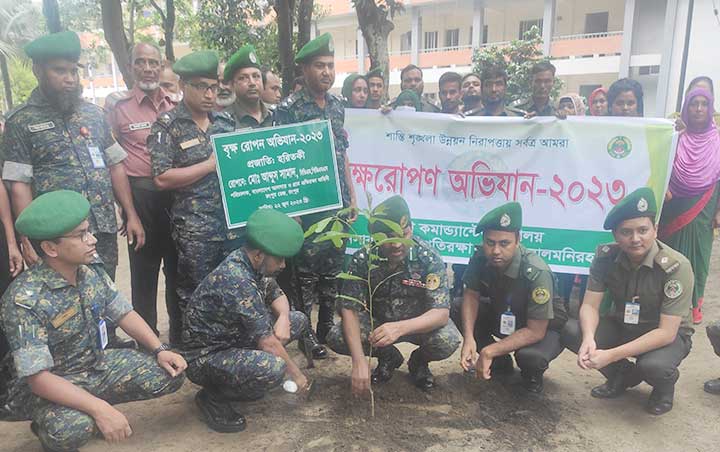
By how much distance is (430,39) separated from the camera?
89.3 feet

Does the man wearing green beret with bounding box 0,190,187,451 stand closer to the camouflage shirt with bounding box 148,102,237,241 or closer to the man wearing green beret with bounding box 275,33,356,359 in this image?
the camouflage shirt with bounding box 148,102,237,241

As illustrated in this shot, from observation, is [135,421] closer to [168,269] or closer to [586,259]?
[168,269]

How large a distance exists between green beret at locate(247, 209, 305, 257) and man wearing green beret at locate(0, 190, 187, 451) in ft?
2.25

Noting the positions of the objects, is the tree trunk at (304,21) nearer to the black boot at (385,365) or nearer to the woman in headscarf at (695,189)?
the woman in headscarf at (695,189)

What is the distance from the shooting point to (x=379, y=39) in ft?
23.9

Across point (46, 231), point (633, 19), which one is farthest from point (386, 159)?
point (633, 19)

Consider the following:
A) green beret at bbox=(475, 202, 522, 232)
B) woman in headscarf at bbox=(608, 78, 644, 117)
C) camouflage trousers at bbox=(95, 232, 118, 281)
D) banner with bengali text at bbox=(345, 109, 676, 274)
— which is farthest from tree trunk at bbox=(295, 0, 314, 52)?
green beret at bbox=(475, 202, 522, 232)

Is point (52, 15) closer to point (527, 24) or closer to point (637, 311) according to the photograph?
point (637, 311)

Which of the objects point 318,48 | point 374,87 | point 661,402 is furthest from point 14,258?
point 661,402

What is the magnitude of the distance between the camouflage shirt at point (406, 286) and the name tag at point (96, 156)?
61.5 inches

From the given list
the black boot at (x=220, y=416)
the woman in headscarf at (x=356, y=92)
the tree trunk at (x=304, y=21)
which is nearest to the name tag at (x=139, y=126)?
the woman in headscarf at (x=356, y=92)

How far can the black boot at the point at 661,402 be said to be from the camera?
2895 millimetres

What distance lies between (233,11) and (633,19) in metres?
16.4

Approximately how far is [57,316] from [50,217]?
441 millimetres
